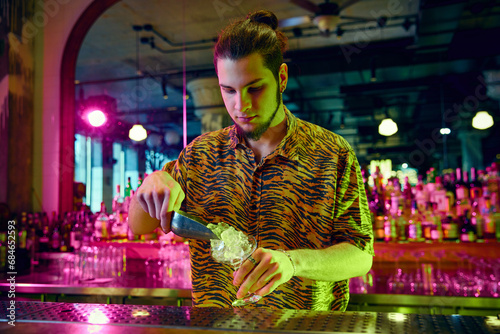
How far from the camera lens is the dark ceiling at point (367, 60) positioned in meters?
5.17

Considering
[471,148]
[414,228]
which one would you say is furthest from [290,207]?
[471,148]

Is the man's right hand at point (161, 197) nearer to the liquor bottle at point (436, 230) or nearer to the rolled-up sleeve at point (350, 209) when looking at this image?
the rolled-up sleeve at point (350, 209)

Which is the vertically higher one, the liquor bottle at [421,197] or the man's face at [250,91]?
the man's face at [250,91]

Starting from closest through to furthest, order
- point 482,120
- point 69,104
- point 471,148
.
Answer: point 69,104 → point 482,120 → point 471,148

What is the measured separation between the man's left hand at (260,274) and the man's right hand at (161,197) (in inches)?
10.8

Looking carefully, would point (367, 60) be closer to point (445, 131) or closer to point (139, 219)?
point (445, 131)

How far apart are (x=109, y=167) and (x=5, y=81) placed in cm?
651

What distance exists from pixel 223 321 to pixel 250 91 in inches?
25.7

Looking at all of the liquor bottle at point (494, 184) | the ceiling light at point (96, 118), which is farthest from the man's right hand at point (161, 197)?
the ceiling light at point (96, 118)

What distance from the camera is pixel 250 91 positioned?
4.09 ft

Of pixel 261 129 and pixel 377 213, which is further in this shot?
pixel 377 213

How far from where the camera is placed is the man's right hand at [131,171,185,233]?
1.10 meters

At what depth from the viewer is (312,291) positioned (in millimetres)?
1301

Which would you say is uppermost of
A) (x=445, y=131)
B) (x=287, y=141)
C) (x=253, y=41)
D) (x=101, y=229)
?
(x=445, y=131)
